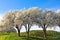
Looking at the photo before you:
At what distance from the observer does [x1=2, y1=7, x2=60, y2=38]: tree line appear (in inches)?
1193

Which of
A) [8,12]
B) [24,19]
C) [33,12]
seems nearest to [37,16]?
[33,12]

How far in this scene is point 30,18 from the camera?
30.7 meters

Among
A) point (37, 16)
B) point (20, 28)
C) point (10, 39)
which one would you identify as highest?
point (37, 16)

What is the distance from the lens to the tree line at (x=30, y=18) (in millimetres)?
30314

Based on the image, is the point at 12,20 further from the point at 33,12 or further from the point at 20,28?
the point at 33,12

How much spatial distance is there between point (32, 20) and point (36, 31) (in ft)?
26.4

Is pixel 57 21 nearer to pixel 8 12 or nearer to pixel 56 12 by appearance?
pixel 56 12

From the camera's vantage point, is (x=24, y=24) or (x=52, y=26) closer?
(x=24, y=24)

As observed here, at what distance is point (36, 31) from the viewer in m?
38.6

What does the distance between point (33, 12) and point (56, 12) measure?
5508mm

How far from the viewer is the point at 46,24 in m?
32.2

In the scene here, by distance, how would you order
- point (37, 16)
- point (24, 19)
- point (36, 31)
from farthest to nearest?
point (36, 31) < point (37, 16) < point (24, 19)

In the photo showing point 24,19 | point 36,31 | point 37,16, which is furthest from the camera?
point 36,31

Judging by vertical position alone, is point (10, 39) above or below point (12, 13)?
below
